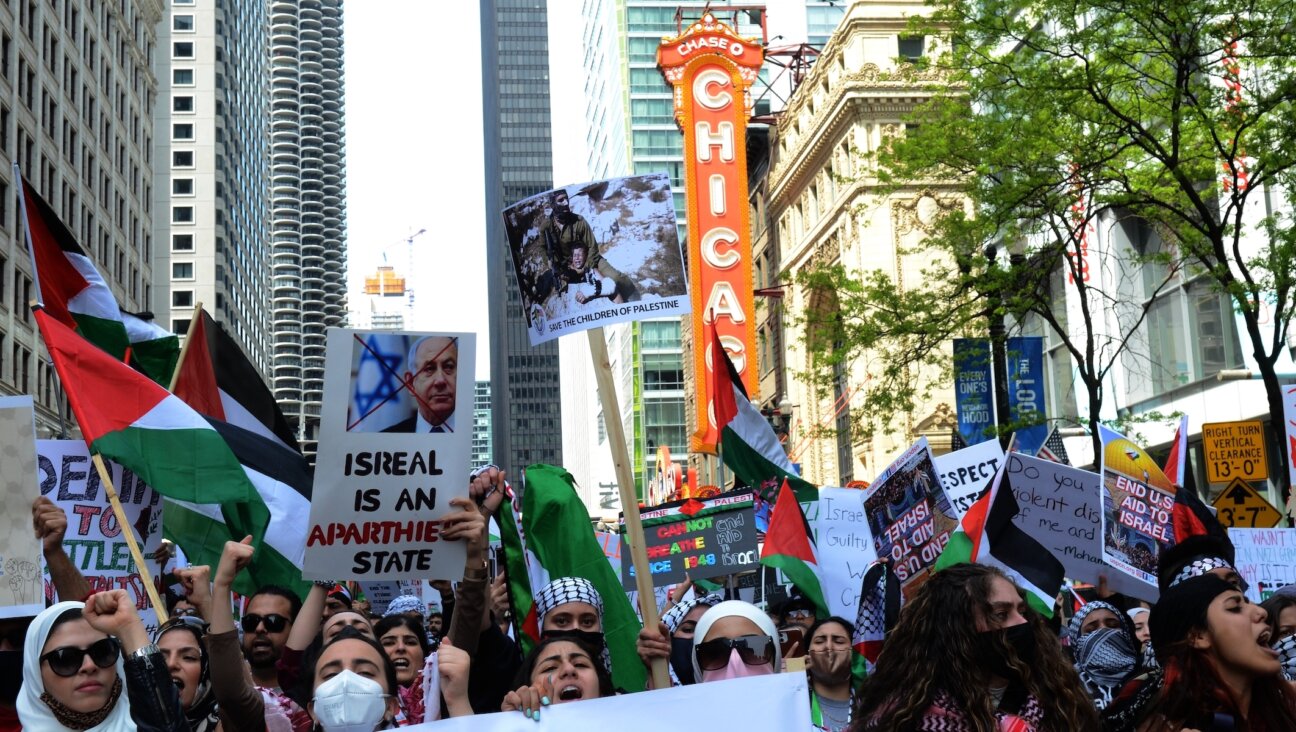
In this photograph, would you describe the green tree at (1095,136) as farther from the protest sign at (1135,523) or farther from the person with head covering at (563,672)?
the person with head covering at (563,672)

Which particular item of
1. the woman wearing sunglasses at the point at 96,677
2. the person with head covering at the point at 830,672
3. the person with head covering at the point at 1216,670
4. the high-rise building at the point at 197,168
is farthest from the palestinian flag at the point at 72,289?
the high-rise building at the point at 197,168

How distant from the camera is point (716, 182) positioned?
58.7 m

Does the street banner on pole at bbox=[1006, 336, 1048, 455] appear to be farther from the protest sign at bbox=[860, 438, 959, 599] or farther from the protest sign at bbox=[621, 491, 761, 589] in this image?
the protest sign at bbox=[860, 438, 959, 599]

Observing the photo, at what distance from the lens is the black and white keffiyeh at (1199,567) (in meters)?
5.74

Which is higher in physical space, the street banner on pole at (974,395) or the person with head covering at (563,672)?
the street banner on pole at (974,395)

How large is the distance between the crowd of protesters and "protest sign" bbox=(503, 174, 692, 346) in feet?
3.15

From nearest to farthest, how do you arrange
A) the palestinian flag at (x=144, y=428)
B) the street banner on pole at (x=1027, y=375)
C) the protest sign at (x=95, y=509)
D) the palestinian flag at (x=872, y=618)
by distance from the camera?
the palestinian flag at (x=872, y=618), the palestinian flag at (x=144, y=428), the protest sign at (x=95, y=509), the street banner on pole at (x=1027, y=375)

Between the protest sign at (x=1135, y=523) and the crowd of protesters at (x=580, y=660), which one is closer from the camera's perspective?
the crowd of protesters at (x=580, y=660)

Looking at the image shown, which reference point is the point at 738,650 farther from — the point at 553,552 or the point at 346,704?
the point at 553,552

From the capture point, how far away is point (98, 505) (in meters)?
8.30

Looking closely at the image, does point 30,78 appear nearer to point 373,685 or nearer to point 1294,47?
point 1294,47

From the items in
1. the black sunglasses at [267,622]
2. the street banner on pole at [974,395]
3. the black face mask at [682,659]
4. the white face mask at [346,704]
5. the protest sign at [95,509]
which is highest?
the street banner on pole at [974,395]

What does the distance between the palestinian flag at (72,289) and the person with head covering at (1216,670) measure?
6.41 m

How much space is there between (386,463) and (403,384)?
1.16ft
